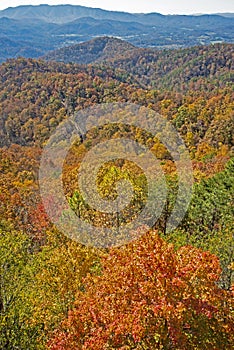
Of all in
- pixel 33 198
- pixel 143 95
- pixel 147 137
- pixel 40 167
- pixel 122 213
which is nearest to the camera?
pixel 122 213

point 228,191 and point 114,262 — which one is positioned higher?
point 114,262

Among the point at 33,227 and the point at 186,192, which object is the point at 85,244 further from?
the point at 33,227

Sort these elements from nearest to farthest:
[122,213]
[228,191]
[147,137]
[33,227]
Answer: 1. [122,213]
2. [228,191]
3. [33,227]
4. [147,137]

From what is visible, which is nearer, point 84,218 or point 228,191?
point 84,218

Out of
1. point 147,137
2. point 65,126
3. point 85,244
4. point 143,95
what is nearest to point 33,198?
point 85,244

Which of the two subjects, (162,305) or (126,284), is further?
(126,284)

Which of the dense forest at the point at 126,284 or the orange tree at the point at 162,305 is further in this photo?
the dense forest at the point at 126,284

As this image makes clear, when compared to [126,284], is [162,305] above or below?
above

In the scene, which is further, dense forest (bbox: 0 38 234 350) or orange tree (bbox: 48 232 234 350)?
dense forest (bbox: 0 38 234 350)
